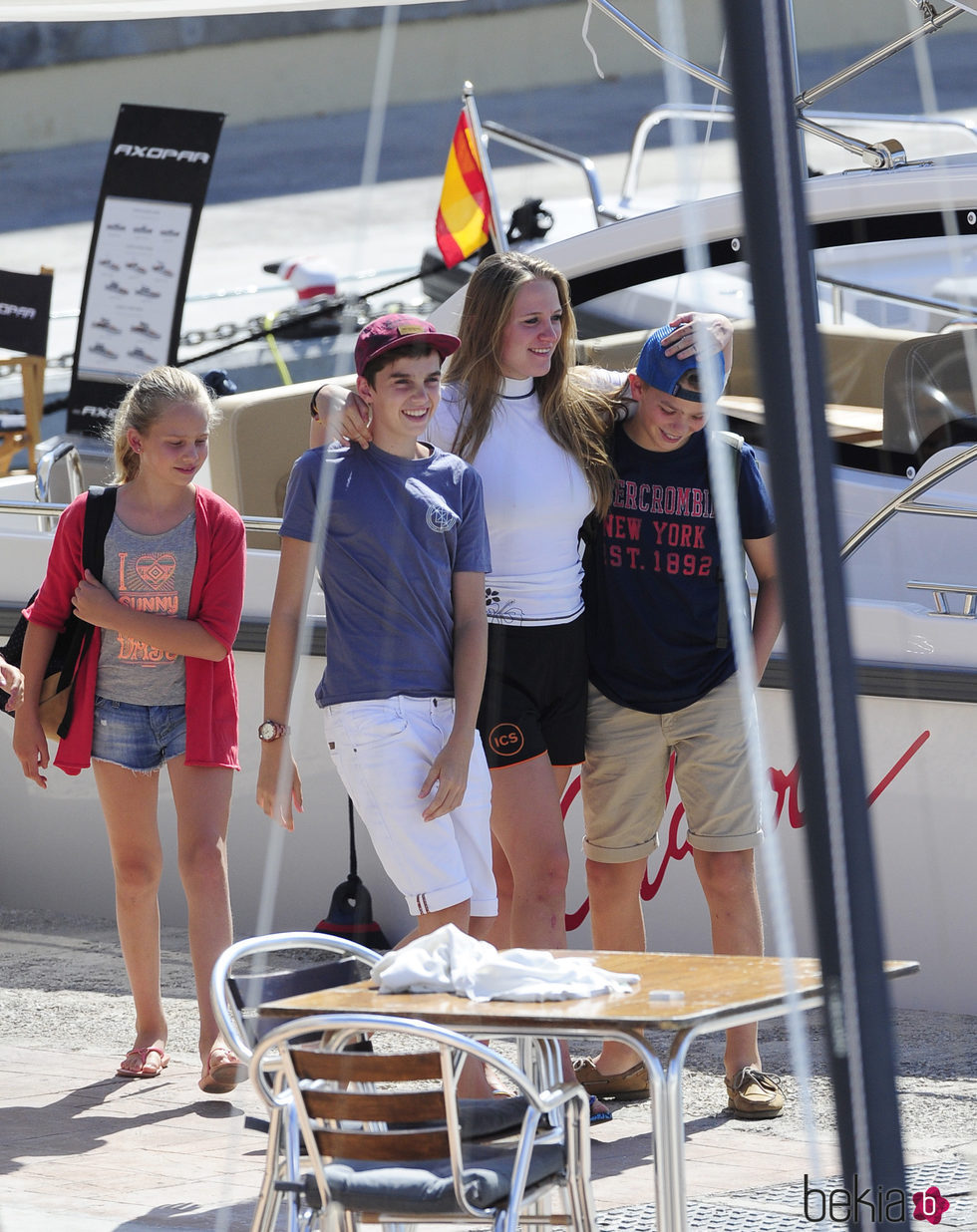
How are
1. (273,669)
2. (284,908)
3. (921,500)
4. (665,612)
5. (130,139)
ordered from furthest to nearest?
1. (130,139)
2. (284,908)
3. (921,500)
4. (665,612)
5. (273,669)

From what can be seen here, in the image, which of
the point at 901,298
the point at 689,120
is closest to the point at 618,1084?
the point at 901,298

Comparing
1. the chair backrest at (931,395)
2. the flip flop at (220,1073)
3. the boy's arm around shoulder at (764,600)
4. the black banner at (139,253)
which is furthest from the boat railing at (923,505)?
the black banner at (139,253)

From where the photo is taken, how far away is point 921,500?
4957 millimetres

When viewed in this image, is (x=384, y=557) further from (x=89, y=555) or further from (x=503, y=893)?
(x=89, y=555)

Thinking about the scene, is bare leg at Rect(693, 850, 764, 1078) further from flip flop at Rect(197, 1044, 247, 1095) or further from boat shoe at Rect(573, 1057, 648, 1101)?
flip flop at Rect(197, 1044, 247, 1095)

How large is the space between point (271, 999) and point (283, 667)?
2.76 feet

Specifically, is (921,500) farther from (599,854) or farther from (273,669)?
(273,669)

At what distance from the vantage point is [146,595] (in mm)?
4570

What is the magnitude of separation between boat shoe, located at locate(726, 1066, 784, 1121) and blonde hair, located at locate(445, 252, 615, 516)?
4.24ft

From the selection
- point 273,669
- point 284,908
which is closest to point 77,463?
point 284,908

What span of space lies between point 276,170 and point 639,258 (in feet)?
58.2

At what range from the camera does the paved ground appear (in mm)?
3738

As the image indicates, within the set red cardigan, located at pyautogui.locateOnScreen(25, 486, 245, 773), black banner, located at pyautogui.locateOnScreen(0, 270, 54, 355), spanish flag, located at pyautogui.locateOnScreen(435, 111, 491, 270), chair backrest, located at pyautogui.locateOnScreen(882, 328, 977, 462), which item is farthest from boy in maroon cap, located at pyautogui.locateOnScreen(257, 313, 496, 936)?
black banner, located at pyautogui.locateOnScreen(0, 270, 54, 355)

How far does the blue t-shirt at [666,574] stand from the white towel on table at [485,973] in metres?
1.12
